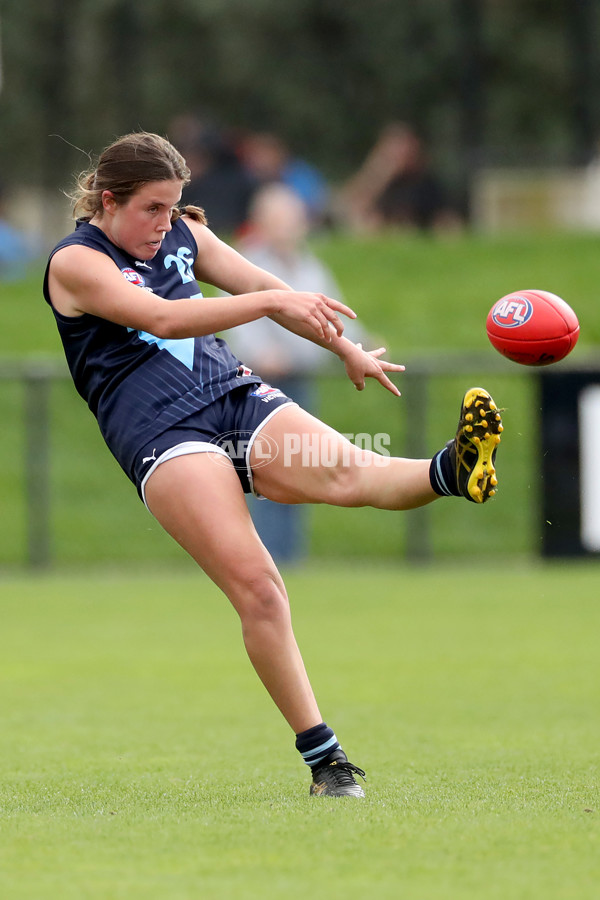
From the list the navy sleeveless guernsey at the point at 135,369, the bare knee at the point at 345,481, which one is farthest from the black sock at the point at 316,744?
the navy sleeveless guernsey at the point at 135,369

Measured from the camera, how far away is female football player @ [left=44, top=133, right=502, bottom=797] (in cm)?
484

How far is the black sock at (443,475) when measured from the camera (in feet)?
15.9

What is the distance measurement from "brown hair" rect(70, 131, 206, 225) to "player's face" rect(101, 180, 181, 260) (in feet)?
0.08

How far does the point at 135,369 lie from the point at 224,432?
0.36m

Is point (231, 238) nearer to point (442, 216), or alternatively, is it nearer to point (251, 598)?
point (442, 216)

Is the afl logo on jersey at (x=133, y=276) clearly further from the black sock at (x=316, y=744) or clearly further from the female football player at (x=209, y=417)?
the black sock at (x=316, y=744)

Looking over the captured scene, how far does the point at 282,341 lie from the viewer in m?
12.3

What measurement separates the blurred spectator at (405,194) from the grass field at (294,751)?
34.7 feet

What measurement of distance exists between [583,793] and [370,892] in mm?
1483

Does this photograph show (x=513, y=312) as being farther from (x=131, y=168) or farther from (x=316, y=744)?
(x=316, y=744)

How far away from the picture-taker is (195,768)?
5.55 meters

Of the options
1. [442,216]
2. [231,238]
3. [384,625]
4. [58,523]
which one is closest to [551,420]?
[384,625]

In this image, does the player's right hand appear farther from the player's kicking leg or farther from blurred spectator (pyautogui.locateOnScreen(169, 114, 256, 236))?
blurred spectator (pyautogui.locateOnScreen(169, 114, 256, 236))

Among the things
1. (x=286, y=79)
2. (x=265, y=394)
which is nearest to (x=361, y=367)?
(x=265, y=394)
